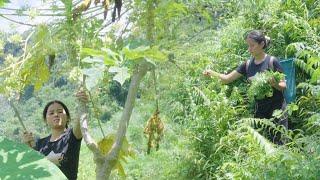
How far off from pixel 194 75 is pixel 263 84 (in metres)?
1.57

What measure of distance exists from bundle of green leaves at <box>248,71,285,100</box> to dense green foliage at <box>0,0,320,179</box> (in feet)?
0.10

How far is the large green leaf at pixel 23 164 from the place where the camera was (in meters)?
1.21

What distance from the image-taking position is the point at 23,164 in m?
1.25

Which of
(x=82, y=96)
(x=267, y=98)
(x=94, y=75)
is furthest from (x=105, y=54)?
(x=267, y=98)

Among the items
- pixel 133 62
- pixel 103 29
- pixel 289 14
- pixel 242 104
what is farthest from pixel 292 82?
pixel 133 62

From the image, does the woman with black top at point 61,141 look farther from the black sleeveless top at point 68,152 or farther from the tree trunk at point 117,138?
the tree trunk at point 117,138

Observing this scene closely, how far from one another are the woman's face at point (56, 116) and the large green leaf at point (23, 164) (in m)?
2.01

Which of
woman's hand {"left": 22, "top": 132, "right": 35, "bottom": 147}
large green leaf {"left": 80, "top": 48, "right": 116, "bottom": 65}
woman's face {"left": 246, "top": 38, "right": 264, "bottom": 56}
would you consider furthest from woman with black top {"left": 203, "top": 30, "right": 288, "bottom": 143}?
large green leaf {"left": 80, "top": 48, "right": 116, "bottom": 65}

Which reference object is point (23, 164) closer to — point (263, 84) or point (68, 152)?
point (68, 152)

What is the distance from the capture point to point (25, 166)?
1251mm

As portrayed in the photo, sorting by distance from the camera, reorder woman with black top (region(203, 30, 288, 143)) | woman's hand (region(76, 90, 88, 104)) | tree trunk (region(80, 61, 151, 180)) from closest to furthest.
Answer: tree trunk (region(80, 61, 151, 180))
woman's hand (region(76, 90, 88, 104))
woman with black top (region(203, 30, 288, 143))

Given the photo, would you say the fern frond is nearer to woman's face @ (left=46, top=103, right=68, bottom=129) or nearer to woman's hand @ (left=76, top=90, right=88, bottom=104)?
woman's face @ (left=46, top=103, right=68, bottom=129)

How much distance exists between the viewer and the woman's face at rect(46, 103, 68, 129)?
3316 millimetres

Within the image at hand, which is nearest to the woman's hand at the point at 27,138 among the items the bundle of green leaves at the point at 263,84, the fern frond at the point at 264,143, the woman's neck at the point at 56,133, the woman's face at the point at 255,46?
the woman's neck at the point at 56,133
